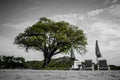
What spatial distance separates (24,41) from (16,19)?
28.6 ft

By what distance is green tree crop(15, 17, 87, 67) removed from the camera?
23.2m

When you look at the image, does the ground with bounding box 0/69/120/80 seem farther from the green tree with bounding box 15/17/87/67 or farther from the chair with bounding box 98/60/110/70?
the green tree with bounding box 15/17/87/67

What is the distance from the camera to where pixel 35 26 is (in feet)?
76.7

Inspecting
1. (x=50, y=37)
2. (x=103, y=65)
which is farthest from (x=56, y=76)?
(x=50, y=37)

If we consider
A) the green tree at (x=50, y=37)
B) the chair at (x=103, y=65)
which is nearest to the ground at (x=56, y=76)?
the chair at (x=103, y=65)

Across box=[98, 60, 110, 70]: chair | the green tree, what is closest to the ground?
box=[98, 60, 110, 70]: chair

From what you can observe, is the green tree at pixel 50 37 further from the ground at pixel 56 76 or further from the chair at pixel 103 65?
the ground at pixel 56 76

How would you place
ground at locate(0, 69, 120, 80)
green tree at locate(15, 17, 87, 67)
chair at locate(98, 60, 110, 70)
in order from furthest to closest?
1. green tree at locate(15, 17, 87, 67)
2. chair at locate(98, 60, 110, 70)
3. ground at locate(0, 69, 120, 80)

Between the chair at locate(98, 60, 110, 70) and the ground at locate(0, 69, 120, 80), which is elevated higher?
the chair at locate(98, 60, 110, 70)

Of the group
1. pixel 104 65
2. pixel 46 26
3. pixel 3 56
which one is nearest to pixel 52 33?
pixel 46 26

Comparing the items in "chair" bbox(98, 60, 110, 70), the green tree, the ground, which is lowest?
the ground

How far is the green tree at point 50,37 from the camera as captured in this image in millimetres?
23225

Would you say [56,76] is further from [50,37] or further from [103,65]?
[50,37]

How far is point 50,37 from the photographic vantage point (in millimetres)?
23922
